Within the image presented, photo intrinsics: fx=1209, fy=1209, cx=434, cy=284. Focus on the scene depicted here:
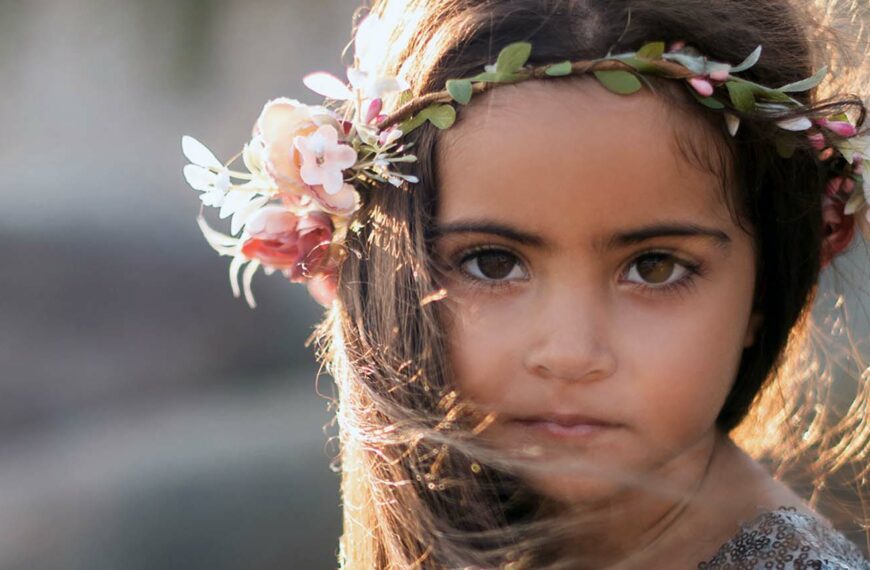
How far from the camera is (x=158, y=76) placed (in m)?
7.04

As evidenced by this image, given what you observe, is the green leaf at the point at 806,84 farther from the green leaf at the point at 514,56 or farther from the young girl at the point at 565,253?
the green leaf at the point at 514,56

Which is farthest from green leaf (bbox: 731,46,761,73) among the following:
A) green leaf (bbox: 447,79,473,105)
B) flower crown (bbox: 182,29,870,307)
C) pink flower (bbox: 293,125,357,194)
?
pink flower (bbox: 293,125,357,194)

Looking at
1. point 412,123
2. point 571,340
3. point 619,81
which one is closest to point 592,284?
point 571,340

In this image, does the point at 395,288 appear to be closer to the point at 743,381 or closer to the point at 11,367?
the point at 743,381

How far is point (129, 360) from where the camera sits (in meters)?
5.17

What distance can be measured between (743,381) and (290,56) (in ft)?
17.3

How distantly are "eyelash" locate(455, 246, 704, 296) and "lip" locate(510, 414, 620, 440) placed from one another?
24 centimetres

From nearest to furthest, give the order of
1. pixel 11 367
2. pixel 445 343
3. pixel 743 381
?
pixel 445 343
pixel 743 381
pixel 11 367

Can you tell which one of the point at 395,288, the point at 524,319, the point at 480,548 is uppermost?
the point at 395,288

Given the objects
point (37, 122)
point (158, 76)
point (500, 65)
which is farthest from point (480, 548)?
point (158, 76)

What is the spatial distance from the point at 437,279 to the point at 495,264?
0.40 feet

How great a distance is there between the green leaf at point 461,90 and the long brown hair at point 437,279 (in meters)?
0.06

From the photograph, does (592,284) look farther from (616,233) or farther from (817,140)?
(817,140)

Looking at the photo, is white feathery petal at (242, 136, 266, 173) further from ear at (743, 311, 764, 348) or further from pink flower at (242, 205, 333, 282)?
ear at (743, 311, 764, 348)
